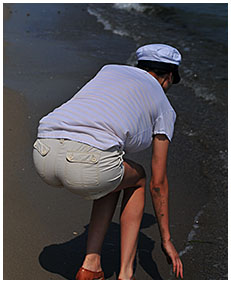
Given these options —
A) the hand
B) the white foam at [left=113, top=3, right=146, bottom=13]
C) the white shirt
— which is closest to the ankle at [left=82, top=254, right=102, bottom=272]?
the hand

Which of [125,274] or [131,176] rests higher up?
[131,176]

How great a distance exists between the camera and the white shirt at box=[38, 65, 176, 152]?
7.56 ft

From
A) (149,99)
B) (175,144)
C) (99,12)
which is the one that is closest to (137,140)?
(149,99)

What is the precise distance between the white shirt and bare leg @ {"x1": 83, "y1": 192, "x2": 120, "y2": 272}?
393 millimetres

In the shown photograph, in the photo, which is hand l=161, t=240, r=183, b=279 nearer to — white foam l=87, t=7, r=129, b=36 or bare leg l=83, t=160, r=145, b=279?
bare leg l=83, t=160, r=145, b=279

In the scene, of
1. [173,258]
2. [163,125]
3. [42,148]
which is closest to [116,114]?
[163,125]

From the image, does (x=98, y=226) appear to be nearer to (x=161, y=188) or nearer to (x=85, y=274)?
(x=85, y=274)

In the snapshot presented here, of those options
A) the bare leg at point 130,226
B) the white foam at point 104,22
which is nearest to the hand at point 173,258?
the bare leg at point 130,226

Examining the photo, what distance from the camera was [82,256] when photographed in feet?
10.0

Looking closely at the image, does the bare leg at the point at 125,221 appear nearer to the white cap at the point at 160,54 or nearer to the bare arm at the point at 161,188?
the bare arm at the point at 161,188

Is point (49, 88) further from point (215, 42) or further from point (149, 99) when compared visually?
point (215, 42)

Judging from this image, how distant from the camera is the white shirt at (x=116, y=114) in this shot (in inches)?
90.7

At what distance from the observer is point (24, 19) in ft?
33.3

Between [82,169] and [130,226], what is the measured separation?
56 cm
